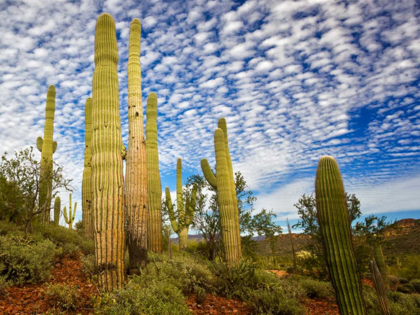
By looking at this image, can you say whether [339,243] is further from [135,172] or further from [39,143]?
[39,143]

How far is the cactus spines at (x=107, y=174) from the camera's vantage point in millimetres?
5457

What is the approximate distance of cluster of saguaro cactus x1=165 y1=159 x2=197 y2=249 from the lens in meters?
14.2

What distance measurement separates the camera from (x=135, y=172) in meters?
7.29

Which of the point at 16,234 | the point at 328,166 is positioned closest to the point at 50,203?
the point at 16,234

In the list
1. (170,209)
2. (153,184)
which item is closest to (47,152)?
(153,184)

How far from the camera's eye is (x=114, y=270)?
547 cm

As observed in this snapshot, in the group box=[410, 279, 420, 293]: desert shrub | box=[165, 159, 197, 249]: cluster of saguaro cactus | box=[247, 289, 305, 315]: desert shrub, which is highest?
box=[165, 159, 197, 249]: cluster of saguaro cactus

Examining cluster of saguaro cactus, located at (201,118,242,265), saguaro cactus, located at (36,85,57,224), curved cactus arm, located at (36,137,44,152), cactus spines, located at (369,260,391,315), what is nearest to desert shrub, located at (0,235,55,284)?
saguaro cactus, located at (36,85,57,224)

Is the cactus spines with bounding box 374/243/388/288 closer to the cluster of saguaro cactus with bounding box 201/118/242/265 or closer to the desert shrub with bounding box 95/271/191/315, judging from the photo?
the cluster of saguaro cactus with bounding box 201/118/242/265

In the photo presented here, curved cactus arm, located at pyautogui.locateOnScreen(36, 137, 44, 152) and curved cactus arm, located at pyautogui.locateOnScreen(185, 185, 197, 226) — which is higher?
curved cactus arm, located at pyautogui.locateOnScreen(36, 137, 44, 152)

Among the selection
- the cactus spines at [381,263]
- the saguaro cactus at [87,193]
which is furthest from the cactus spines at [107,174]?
the cactus spines at [381,263]

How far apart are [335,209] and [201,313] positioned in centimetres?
342

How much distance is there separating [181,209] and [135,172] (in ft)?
26.1

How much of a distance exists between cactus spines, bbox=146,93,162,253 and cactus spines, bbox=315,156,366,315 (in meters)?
5.70
